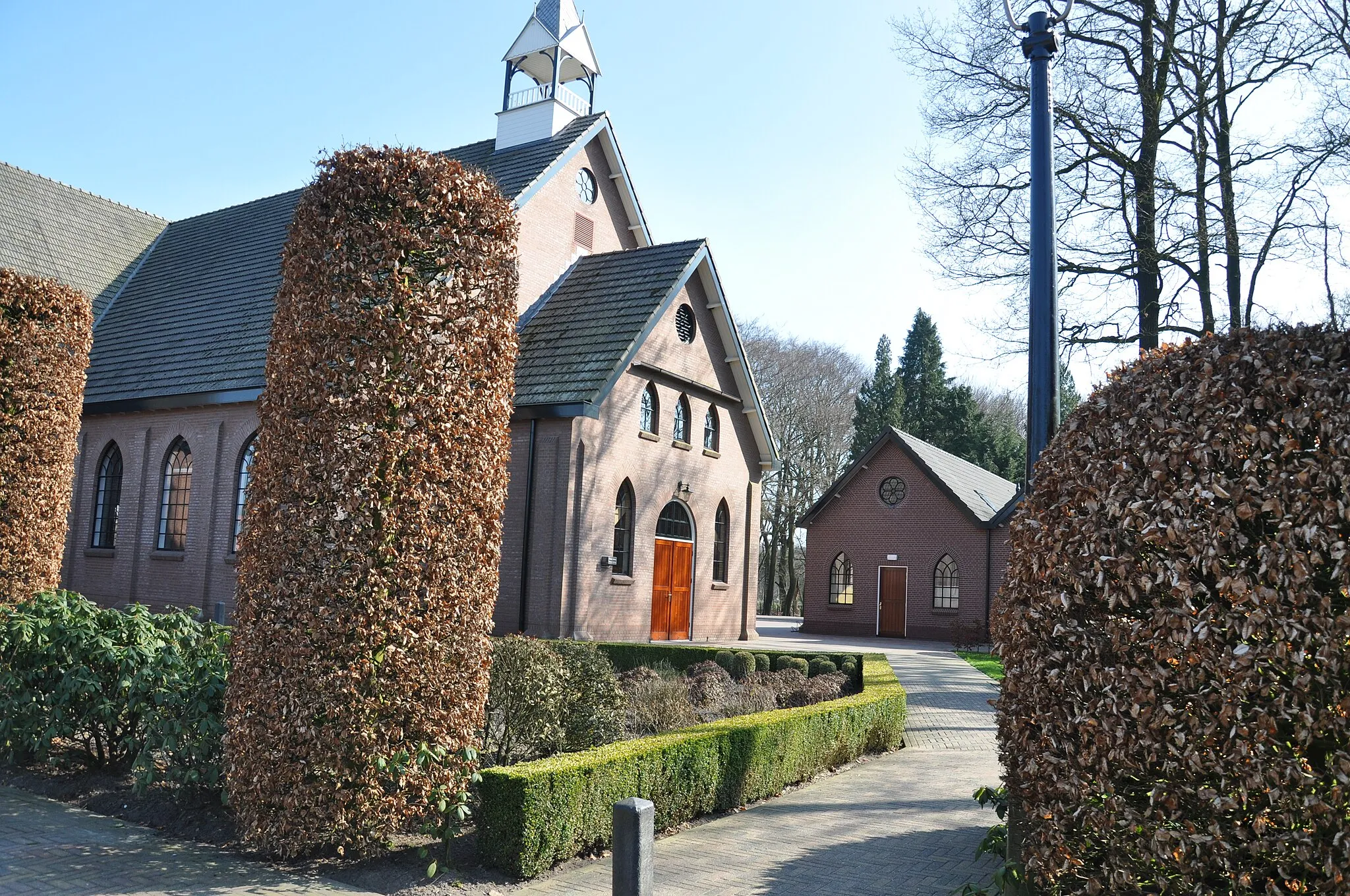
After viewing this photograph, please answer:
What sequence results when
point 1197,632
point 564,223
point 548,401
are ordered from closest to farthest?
1. point 1197,632
2. point 548,401
3. point 564,223

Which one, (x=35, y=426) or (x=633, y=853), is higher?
(x=35, y=426)

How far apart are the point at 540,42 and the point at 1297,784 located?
90.3ft

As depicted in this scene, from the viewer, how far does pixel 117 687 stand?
8.09 meters

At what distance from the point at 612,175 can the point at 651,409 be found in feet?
26.8

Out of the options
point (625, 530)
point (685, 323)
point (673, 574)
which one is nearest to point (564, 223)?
point (685, 323)

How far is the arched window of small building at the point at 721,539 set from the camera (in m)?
25.0

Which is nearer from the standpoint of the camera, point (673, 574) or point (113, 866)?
point (113, 866)

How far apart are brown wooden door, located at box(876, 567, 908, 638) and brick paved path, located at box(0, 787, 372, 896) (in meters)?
28.7

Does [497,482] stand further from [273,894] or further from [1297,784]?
[1297,784]

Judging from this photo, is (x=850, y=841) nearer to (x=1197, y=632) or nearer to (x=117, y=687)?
(x=1197, y=632)

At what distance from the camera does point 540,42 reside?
89.9 feet

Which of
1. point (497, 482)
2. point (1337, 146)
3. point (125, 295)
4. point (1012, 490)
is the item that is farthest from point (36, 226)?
point (1012, 490)

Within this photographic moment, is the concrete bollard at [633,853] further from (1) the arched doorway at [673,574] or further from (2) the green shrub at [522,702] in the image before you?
(1) the arched doorway at [673,574]

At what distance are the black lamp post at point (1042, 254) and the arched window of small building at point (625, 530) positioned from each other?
15494 mm
